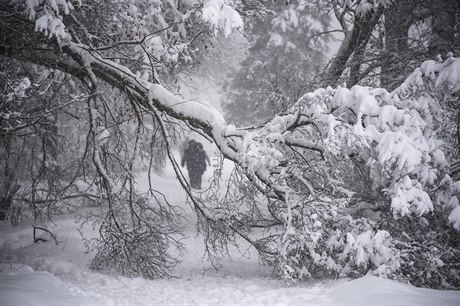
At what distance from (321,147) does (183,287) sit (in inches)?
128

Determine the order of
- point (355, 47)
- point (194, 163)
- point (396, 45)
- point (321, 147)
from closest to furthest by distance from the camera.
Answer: point (321, 147) → point (396, 45) → point (355, 47) → point (194, 163)

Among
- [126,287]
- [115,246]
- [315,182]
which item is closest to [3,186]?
[115,246]

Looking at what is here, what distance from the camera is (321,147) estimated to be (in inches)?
205

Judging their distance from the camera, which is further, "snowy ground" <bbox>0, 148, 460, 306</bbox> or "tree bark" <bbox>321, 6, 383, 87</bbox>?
"tree bark" <bbox>321, 6, 383, 87</bbox>

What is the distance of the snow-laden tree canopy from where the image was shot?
14.6 feet

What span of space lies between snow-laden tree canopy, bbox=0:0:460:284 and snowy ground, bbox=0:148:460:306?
1.39ft

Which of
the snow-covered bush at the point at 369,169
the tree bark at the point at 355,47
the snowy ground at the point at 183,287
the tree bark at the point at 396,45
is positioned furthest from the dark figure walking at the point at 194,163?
the snow-covered bush at the point at 369,169

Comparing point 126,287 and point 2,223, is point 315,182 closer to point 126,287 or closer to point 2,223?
point 126,287

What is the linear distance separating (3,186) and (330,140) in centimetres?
893

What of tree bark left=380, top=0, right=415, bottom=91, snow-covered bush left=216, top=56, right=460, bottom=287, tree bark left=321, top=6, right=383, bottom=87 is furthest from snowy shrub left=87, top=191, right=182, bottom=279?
tree bark left=380, top=0, right=415, bottom=91

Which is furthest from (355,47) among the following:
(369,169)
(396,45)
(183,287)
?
(183,287)

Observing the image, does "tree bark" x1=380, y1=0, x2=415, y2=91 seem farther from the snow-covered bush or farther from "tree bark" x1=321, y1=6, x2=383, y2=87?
the snow-covered bush

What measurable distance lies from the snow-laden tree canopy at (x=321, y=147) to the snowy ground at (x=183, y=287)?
16.7 inches

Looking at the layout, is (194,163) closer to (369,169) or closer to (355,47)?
(355,47)
